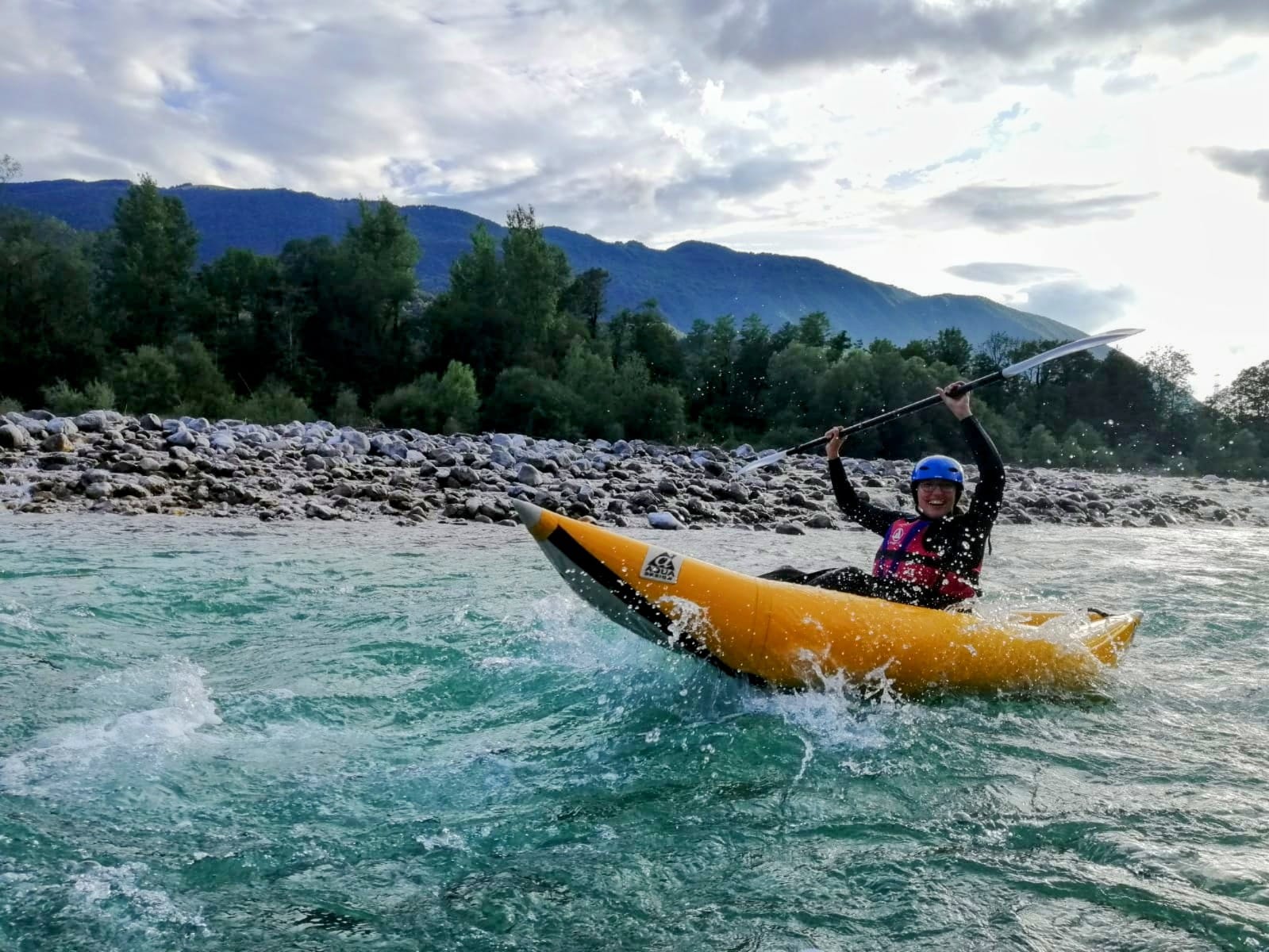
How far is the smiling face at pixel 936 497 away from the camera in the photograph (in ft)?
17.2

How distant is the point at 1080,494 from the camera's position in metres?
16.8

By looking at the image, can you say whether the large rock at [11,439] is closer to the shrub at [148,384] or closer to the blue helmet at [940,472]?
the shrub at [148,384]

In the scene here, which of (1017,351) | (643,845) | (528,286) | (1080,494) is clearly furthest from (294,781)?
(1017,351)

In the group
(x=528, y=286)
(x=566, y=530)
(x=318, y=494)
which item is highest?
(x=528, y=286)

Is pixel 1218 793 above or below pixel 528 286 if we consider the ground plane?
below

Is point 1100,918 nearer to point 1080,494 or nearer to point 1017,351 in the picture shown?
point 1080,494

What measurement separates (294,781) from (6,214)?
41.5 metres

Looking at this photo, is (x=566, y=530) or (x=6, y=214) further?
(x=6, y=214)

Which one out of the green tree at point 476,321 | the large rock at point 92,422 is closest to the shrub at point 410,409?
the green tree at point 476,321

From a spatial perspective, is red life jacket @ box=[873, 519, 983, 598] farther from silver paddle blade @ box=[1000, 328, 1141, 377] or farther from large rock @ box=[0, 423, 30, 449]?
large rock @ box=[0, 423, 30, 449]

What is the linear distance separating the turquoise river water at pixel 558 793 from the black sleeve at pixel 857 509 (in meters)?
1.11

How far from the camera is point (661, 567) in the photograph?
4410 millimetres

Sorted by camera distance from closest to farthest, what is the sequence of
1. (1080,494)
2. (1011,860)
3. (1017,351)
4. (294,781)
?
(1011,860) < (294,781) < (1080,494) < (1017,351)

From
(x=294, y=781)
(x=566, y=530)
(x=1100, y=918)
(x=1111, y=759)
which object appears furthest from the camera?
(x=566, y=530)
